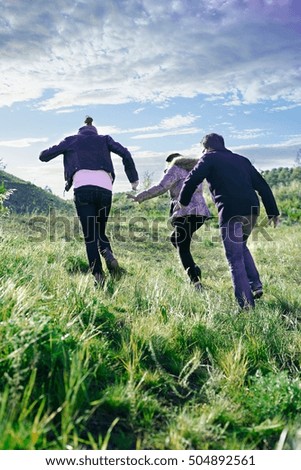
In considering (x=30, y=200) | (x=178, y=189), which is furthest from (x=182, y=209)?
(x=30, y=200)

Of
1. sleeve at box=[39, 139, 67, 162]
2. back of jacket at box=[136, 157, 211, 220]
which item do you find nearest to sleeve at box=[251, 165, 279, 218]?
back of jacket at box=[136, 157, 211, 220]

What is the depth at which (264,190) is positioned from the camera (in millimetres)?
6020

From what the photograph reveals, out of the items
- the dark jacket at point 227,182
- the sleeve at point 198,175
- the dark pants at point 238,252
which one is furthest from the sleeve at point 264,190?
the sleeve at point 198,175

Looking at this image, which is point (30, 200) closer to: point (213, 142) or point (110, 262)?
point (110, 262)

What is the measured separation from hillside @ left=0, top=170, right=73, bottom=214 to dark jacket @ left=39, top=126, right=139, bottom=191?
1153cm

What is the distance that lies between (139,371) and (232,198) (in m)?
2.92

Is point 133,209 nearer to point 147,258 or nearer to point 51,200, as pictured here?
point 51,200

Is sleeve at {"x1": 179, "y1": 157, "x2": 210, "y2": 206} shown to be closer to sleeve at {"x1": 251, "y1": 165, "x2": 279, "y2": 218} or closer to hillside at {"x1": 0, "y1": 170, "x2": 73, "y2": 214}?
sleeve at {"x1": 251, "y1": 165, "x2": 279, "y2": 218}

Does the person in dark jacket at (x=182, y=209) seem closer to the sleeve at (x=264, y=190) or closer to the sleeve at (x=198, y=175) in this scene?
the sleeve at (x=198, y=175)

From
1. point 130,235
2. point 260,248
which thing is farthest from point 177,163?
point 130,235

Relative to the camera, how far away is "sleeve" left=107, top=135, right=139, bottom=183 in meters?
6.73

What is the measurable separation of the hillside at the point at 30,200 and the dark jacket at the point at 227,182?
13.1 metres

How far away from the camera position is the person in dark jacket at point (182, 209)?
6684 millimetres

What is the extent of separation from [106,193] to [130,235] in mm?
7419
